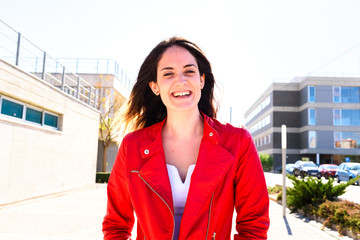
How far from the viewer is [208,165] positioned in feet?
6.50

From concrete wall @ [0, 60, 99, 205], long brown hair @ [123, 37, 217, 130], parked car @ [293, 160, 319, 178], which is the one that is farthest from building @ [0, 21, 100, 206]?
parked car @ [293, 160, 319, 178]

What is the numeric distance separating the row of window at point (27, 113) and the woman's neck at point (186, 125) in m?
8.89

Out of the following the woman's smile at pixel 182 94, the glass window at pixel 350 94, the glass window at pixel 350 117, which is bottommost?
the woman's smile at pixel 182 94

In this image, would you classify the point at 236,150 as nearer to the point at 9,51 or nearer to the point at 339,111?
the point at 9,51

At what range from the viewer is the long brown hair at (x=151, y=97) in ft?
8.07

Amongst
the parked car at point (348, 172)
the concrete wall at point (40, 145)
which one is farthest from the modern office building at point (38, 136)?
the parked car at point (348, 172)

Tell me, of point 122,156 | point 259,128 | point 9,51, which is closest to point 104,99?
point 9,51

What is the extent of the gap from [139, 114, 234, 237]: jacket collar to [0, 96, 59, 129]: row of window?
9.01 meters

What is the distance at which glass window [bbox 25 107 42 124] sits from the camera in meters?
11.4

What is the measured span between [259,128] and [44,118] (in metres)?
56.3

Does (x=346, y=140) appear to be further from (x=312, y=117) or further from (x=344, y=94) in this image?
(x=344, y=94)

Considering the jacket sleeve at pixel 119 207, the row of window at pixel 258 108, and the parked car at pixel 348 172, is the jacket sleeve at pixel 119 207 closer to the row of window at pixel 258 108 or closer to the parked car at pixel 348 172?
the parked car at pixel 348 172

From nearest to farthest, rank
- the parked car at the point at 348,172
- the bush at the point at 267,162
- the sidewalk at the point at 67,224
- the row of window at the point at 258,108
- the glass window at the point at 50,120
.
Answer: the sidewalk at the point at 67,224 < the glass window at the point at 50,120 < the parked car at the point at 348,172 < the bush at the point at 267,162 < the row of window at the point at 258,108

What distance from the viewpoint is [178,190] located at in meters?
2.08
